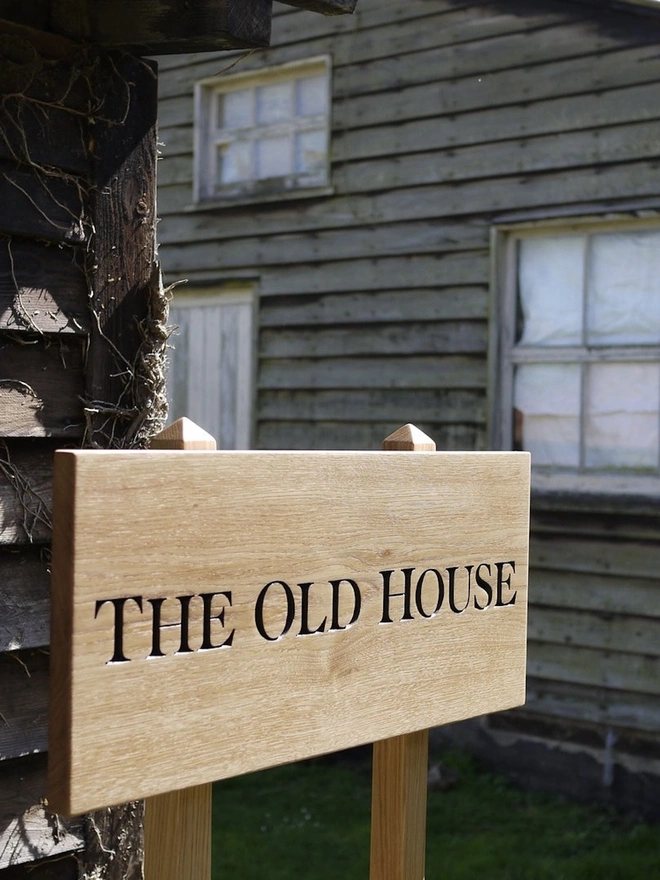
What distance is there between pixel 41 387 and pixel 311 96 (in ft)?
17.3

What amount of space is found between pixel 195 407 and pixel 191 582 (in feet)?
20.9

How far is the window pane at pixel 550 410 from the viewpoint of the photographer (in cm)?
637

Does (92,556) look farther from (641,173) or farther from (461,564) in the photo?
(641,173)

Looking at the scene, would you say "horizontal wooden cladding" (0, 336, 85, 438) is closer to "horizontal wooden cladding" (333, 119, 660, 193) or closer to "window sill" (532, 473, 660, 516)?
"window sill" (532, 473, 660, 516)

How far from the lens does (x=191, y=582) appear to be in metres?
1.58

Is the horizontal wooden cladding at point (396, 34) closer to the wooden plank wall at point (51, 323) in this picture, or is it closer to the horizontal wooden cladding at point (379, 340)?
the horizontal wooden cladding at point (379, 340)

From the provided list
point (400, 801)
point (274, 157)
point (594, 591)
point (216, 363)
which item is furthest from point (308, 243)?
point (400, 801)

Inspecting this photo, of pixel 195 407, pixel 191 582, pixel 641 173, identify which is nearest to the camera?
pixel 191 582

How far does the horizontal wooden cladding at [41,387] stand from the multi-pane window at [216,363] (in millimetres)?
4924

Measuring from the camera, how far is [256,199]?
754cm

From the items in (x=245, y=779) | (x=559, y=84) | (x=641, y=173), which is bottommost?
(x=245, y=779)

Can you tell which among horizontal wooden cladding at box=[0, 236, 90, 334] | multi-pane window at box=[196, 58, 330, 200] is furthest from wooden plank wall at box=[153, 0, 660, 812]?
horizontal wooden cladding at box=[0, 236, 90, 334]

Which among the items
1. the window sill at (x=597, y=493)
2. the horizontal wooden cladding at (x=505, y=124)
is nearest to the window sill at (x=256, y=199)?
the horizontal wooden cladding at (x=505, y=124)

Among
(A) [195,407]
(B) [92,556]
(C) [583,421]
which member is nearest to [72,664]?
(B) [92,556]
